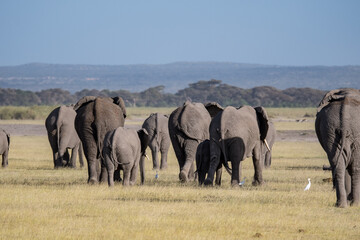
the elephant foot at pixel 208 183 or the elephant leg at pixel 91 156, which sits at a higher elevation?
the elephant leg at pixel 91 156

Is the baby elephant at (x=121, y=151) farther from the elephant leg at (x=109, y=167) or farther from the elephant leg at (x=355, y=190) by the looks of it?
the elephant leg at (x=355, y=190)

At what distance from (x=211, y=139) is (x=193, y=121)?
2107mm

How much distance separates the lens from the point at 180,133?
65.2ft

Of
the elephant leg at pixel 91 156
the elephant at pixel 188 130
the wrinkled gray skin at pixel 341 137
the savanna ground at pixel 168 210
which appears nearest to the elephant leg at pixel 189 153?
the elephant at pixel 188 130

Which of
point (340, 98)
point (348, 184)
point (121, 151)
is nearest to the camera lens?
point (340, 98)

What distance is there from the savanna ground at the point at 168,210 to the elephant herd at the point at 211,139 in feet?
1.55

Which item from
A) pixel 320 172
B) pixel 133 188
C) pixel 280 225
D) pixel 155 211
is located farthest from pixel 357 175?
pixel 320 172

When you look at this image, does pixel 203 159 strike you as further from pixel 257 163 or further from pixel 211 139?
pixel 257 163

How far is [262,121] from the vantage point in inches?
752

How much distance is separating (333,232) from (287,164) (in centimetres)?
1580

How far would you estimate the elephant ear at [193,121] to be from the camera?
64.7 ft

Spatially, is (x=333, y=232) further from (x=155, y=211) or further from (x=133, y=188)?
(x=133, y=188)

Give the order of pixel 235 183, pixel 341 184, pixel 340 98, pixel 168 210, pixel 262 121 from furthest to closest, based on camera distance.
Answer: pixel 262 121 < pixel 235 183 < pixel 340 98 < pixel 341 184 < pixel 168 210

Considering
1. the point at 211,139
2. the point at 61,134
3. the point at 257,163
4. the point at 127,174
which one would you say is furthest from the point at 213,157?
the point at 61,134
